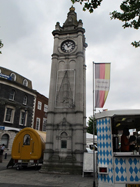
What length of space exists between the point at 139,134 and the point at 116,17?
6.96 m

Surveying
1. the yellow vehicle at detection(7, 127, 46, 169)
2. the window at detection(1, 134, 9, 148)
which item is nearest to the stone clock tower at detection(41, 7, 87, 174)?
the yellow vehicle at detection(7, 127, 46, 169)

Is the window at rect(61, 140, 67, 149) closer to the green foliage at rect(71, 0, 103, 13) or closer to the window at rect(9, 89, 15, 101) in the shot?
the green foliage at rect(71, 0, 103, 13)

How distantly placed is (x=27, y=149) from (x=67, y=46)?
10.3m

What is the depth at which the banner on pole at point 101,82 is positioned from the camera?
8.60 m

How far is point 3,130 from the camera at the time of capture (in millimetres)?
26078

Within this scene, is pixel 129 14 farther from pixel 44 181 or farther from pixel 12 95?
pixel 12 95

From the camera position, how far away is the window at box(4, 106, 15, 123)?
27663 mm

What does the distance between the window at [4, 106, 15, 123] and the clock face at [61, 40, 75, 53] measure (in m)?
16.4

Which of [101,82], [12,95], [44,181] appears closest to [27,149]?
[44,181]

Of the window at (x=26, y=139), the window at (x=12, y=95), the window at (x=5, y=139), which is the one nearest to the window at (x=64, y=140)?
the window at (x=26, y=139)

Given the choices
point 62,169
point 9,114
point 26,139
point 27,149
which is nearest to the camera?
point 62,169

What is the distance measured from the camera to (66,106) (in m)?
14.4

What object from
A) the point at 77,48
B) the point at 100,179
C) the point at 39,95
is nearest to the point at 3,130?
the point at 39,95

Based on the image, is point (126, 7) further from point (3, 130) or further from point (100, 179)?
point (3, 130)
